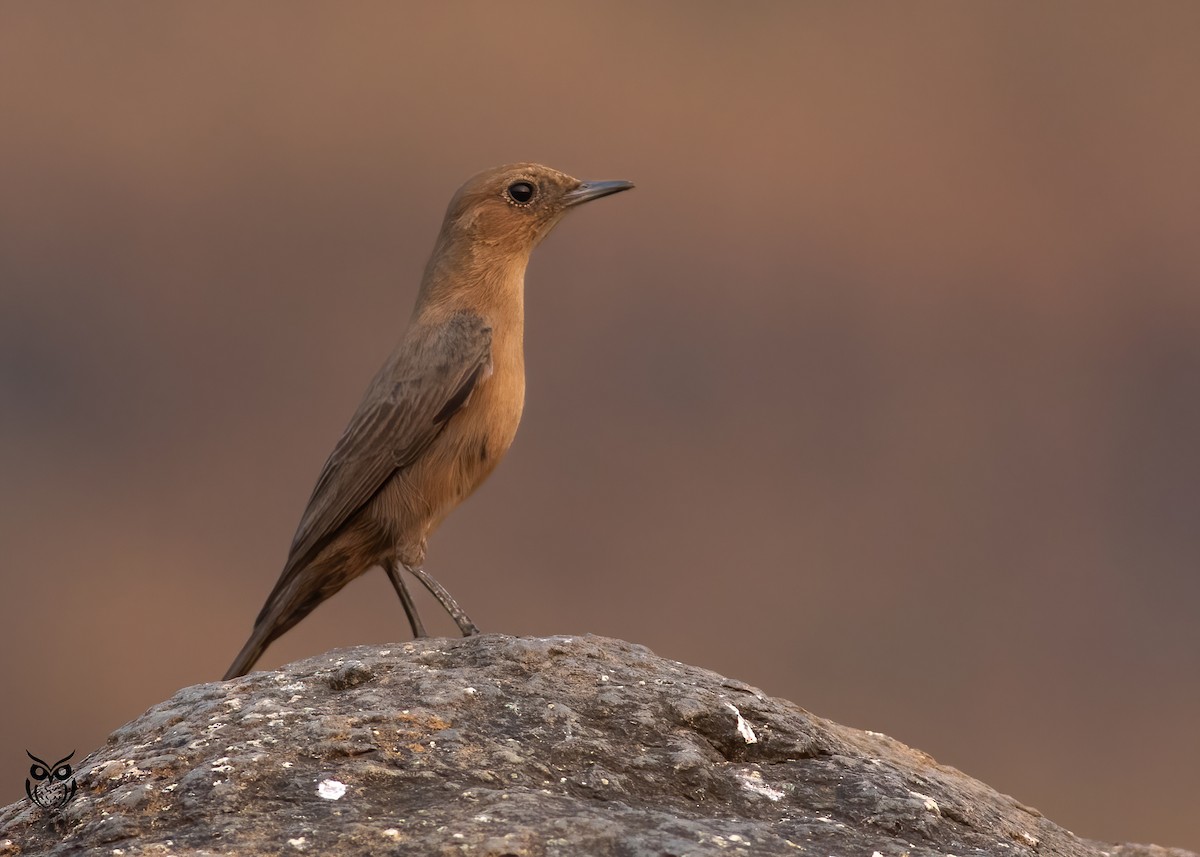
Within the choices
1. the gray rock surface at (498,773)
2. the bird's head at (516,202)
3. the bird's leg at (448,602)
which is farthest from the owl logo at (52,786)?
the bird's head at (516,202)

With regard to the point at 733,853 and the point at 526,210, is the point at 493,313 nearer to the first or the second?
the point at 526,210

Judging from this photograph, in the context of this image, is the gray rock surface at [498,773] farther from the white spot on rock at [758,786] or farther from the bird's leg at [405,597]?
the bird's leg at [405,597]

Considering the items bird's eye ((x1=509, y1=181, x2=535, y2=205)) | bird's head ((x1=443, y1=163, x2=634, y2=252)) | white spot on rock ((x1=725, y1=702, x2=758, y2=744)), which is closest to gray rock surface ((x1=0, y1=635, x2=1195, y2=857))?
white spot on rock ((x1=725, y1=702, x2=758, y2=744))

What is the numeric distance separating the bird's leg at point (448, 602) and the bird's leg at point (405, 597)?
0.16 metres

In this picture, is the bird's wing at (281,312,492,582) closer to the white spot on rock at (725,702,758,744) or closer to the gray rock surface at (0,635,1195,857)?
the gray rock surface at (0,635,1195,857)

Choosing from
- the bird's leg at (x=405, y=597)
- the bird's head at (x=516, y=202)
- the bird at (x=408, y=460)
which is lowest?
the bird's leg at (x=405, y=597)

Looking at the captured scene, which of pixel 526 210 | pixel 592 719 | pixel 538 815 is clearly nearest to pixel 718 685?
pixel 592 719

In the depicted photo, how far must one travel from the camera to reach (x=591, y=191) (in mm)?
6797

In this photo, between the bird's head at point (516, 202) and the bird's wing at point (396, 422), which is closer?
the bird's wing at point (396, 422)

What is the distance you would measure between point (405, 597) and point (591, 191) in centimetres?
230

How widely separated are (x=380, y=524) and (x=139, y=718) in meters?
2.03

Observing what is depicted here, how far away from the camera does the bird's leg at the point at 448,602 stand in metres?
5.34

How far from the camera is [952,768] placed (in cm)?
524

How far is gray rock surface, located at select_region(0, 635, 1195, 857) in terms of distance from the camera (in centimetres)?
326
